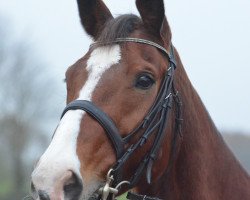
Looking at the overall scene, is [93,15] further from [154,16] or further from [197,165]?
[197,165]

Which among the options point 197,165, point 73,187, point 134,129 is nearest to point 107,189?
point 73,187

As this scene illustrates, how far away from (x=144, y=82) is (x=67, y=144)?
79cm

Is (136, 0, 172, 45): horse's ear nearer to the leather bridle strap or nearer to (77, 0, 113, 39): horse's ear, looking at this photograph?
(77, 0, 113, 39): horse's ear

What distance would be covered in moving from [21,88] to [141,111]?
26184 millimetres

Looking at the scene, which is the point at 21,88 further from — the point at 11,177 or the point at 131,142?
→ the point at 131,142

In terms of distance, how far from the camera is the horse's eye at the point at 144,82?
402 centimetres

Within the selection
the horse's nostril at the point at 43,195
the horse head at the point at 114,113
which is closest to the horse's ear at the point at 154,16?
the horse head at the point at 114,113

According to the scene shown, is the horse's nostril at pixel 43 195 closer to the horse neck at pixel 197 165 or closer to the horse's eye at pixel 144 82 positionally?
the horse's eye at pixel 144 82

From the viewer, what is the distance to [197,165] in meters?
4.50

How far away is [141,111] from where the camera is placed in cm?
402

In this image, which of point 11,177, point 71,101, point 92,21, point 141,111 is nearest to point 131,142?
point 141,111

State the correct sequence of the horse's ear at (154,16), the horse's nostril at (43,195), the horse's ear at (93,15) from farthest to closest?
the horse's ear at (93,15), the horse's ear at (154,16), the horse's nostril at (43,195)

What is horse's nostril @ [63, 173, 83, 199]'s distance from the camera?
137 inches

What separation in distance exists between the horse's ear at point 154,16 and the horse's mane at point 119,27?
0.07 metres
